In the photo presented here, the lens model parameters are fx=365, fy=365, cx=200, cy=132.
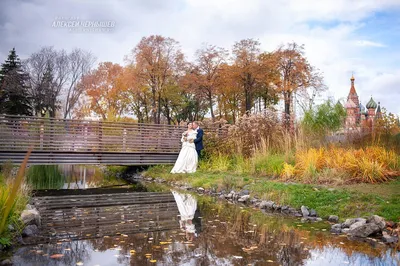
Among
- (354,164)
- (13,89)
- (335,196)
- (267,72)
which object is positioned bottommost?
(335,196)

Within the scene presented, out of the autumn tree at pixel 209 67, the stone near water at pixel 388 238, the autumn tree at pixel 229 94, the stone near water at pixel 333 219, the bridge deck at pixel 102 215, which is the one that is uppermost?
the autumn tree at pixel 209 67

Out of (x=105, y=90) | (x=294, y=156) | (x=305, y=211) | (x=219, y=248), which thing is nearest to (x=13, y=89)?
(x=105, y=90)

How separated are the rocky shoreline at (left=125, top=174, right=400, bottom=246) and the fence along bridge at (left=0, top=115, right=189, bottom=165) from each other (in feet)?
20.9

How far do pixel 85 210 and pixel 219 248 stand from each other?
13.6 feet

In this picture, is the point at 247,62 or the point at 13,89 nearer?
the point at 247,62

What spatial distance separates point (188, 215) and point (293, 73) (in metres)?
25.6

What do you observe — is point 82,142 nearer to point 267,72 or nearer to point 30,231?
point 30,231

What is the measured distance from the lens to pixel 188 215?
7.38 metres

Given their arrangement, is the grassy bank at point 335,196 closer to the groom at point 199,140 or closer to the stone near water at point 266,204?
the stone near water at point 266,204

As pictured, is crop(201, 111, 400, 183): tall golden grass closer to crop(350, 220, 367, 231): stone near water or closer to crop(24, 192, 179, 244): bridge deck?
crop(350, 220, 367, 231): stone near water

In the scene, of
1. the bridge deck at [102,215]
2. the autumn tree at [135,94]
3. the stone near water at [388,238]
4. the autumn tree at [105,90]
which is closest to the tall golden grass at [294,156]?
the stone near water at [388,238]

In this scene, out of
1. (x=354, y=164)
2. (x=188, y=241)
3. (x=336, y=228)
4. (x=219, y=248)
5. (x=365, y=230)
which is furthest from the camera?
(x=354, y=164)

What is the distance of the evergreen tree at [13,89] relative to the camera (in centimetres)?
3061

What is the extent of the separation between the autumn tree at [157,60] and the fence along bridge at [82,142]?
1285 centimetres
